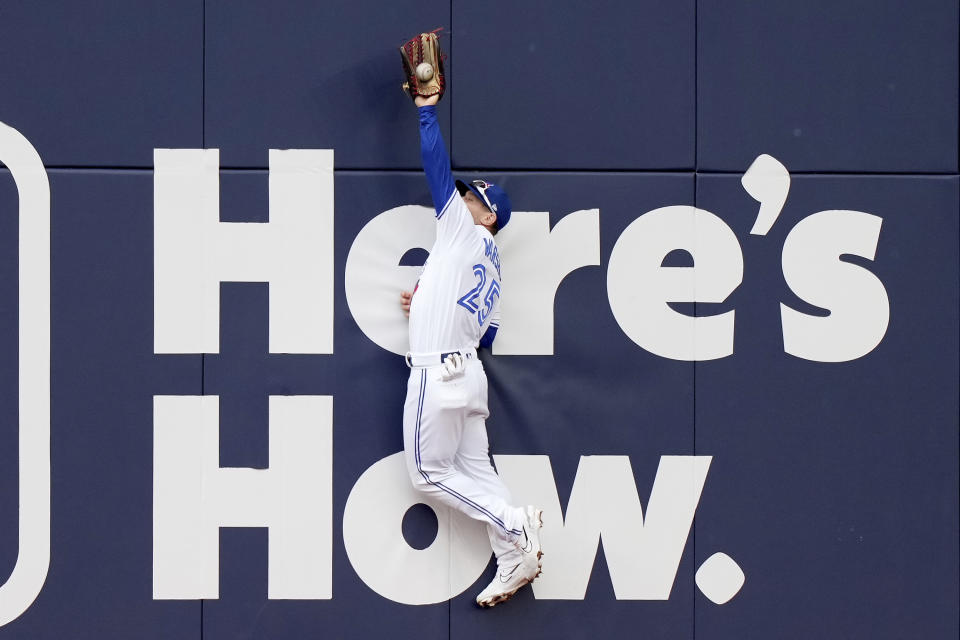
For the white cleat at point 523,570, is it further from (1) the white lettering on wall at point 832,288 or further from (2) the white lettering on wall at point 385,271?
(1) the white lettering on wall at point 832,288

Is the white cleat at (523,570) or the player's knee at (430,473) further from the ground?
the player's knee at (430,473)

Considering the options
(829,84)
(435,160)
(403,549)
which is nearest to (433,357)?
(435,160)

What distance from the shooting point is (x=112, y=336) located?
4.23 metres

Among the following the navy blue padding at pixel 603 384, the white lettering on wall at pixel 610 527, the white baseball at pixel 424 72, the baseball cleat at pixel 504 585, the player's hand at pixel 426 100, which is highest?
the white baseball at pixel 424 72

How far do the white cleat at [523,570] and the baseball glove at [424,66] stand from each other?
2.04 m

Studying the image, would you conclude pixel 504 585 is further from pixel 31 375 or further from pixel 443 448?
pixel 31 375

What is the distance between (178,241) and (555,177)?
1.95 meters

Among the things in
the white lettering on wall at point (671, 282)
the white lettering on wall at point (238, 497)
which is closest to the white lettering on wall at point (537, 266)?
the white lettering on wall at point (671, 282)

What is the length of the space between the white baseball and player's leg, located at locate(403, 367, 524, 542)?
1.36m

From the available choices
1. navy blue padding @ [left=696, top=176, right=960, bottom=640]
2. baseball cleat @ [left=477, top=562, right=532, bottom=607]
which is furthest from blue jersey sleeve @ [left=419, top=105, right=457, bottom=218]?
baseball cleat @ [left=477, top=562, right=532, bottom=607]

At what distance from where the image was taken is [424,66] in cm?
390

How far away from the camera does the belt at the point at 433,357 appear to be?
3959mm

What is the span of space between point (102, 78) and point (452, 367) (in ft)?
7.59

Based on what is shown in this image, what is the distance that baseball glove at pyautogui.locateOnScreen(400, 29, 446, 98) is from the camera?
3.92 m
